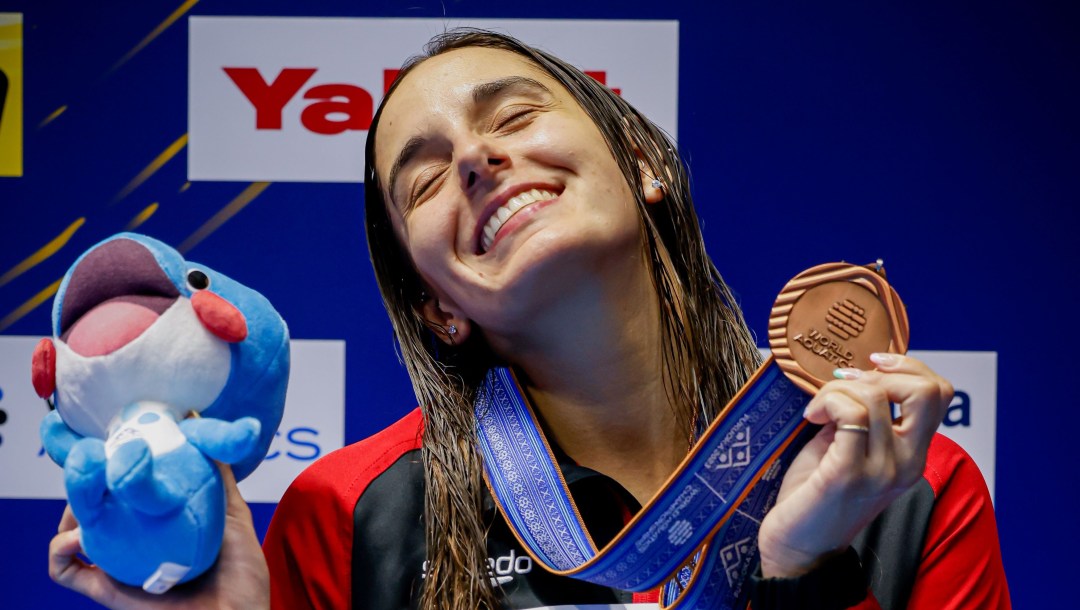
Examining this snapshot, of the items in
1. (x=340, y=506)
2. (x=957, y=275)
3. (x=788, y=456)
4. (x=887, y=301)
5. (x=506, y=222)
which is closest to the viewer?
(x=887, y=301)

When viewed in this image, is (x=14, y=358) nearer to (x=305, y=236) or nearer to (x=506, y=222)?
(x=305, y=236)

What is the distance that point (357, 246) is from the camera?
69.9 inches

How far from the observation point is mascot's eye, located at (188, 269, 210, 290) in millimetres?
965

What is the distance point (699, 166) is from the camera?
5.79 feet

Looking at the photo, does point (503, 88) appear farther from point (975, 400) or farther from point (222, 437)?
point (975, 400)

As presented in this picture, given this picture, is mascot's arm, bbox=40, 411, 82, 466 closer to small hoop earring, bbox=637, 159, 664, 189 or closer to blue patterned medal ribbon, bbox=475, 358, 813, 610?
blue patterned medal ribbon, bbox=475, 358, 813, 610

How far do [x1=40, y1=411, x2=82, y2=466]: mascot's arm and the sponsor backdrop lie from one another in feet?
2.65

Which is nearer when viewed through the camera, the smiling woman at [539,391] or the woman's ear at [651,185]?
the smiling woman at [539,391]

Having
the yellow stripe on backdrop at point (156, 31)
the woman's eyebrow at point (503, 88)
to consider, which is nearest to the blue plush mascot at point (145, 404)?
the woman's eyebrow at point (503, 88)

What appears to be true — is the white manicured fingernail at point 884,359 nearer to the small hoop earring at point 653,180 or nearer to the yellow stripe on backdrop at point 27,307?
the small hoop earring at point 653,180

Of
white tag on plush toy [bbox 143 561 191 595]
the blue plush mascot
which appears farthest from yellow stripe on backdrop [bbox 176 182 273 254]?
white tag on plush toy [bbox 143 561 191 595]

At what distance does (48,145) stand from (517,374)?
98cm

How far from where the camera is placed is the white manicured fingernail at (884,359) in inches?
35.2

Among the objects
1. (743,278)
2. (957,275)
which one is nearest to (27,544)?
(743,278)
